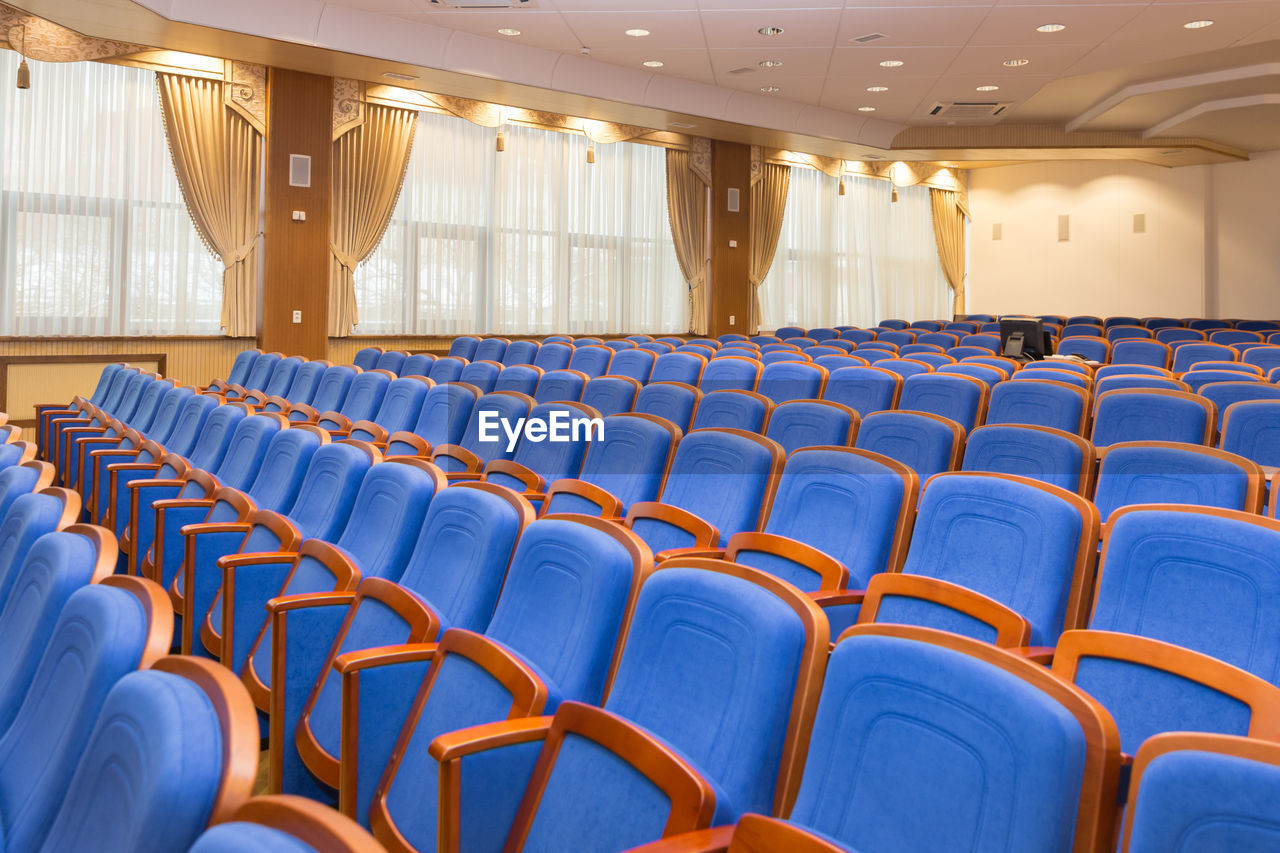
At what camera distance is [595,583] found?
189 cm

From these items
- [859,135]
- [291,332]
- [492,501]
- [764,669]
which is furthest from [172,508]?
[859,135]

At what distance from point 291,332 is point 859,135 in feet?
25.6

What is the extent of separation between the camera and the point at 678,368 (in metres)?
6.09

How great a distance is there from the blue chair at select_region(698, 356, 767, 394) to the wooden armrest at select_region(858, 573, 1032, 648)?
11.4 feet

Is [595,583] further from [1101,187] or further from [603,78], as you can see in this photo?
[1101,187]

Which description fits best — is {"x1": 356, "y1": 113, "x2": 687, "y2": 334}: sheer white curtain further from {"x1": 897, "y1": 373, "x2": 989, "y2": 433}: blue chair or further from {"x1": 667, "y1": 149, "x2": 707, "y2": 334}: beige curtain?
{"x1": 897, "y1": 373, "x2": 989, "y2": 433}: blue chair

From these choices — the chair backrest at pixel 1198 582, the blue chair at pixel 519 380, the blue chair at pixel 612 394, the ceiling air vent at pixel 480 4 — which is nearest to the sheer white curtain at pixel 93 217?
the ceiling air vent at pixel 480 4

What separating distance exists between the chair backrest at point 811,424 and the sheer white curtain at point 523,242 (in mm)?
6743

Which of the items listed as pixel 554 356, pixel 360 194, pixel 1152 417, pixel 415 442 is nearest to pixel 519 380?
pixel 415 442

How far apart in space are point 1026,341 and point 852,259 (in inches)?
262

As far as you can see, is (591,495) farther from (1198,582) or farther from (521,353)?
(521,353)

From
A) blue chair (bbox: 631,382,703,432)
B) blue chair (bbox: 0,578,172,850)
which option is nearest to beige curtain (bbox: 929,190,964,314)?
blue chair (bbox: 631,382,703,432)

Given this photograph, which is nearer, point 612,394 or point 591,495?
point 591,495

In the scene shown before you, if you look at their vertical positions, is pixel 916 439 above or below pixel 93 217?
below
